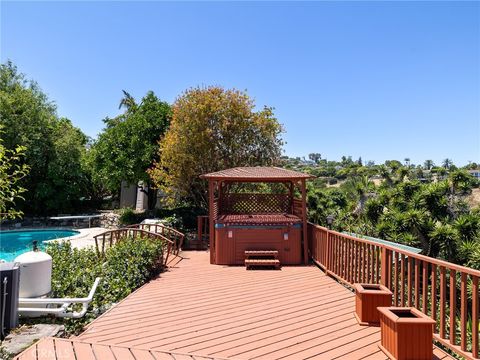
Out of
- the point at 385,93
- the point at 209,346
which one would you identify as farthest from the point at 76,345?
the point at 385,93

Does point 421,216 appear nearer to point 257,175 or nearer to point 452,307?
point 257,175

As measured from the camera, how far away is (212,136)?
1155 cm

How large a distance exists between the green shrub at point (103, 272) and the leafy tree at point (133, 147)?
814cm

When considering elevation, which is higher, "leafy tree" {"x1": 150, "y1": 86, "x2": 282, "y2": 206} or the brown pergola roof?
"leafy tree" {"x1": 150, "y1": 86, "x2": 282, "y2": 206}

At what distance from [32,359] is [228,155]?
9.63 meters

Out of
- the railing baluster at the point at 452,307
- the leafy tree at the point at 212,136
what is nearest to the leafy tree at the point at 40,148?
the leafy tree at the point at 212,136

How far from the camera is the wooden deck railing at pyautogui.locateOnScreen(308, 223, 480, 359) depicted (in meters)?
2.88

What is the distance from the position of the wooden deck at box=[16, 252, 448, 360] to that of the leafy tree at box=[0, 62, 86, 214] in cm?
1565

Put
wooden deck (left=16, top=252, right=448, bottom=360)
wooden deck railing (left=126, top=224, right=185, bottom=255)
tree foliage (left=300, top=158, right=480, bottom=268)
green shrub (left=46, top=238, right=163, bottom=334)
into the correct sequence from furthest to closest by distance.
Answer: tree foliage (left=300, top=158, right=480, bottom=268), wooden deck railing (left=126, top=224, right=185, bottom=255), green shrub (left=46, top=238, right=163, bottom=334), wooden deck (left=16, top=252, right=448, bottom=360)

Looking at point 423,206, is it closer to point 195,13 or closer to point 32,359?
point 195,13

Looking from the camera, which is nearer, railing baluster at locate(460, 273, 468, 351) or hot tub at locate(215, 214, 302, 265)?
railing baluster at locate(460, 273, 468, 351)

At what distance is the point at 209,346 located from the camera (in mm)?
3289

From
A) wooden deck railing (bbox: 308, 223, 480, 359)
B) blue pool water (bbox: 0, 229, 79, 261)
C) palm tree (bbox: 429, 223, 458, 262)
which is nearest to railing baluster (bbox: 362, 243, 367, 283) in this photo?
wooden deck railing (bbox: 308, 223, 480, 359)

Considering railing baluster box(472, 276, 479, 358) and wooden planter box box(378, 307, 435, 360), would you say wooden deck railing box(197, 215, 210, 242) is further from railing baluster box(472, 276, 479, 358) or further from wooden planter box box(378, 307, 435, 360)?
railing baluster box(472, 276, 479, 358)
